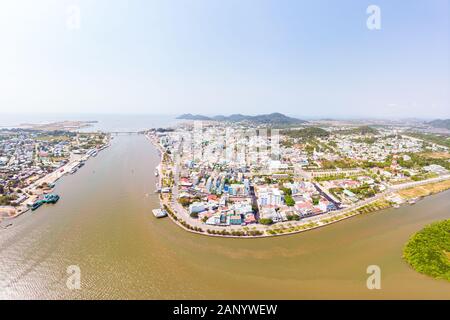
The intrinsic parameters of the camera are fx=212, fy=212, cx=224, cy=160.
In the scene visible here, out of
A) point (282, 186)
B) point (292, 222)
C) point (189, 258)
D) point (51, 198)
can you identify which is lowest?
point (189, 258)

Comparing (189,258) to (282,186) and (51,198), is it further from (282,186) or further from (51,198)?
(51,198)

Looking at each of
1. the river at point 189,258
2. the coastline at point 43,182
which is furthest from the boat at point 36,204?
the river at point 189,258

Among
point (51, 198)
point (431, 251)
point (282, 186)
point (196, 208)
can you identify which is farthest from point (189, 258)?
point (51, 198)

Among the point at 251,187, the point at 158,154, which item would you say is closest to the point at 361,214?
the point at 251,187

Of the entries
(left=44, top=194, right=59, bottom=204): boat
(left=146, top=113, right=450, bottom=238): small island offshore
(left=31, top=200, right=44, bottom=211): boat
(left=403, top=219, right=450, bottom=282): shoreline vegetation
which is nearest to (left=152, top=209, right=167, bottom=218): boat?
(left=146, top=113, right=450, bottom=238): small island offshore

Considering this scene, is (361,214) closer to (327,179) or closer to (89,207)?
(327,179)

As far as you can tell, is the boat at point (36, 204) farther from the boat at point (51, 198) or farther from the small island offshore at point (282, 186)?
the small island offshore at point (282, 186)
